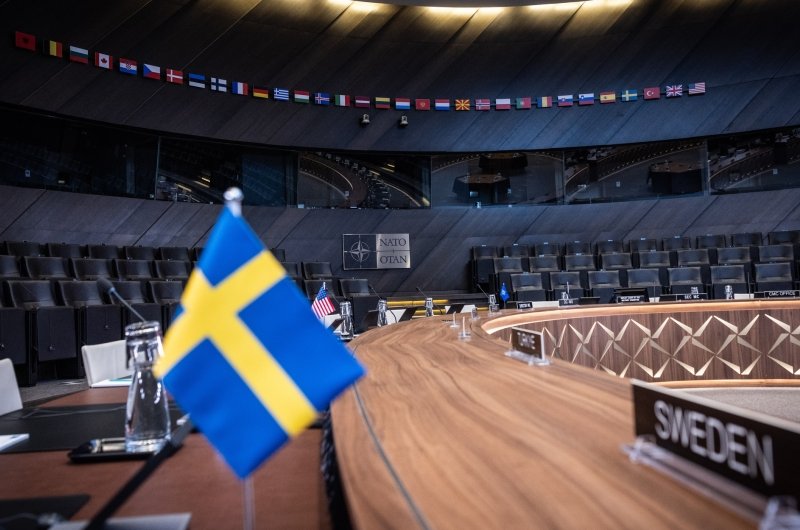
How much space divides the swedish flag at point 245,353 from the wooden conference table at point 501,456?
107mm

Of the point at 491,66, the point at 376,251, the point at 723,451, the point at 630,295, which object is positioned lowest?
the point at 630,295

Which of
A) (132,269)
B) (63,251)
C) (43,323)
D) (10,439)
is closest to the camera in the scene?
(10,439)

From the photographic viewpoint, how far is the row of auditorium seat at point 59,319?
455cm

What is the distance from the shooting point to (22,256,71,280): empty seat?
5.33 metres

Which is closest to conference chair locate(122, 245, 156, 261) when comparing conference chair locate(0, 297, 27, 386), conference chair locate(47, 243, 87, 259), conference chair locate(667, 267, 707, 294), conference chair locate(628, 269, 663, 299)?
conference chair locate(47, 243, 87, 259)

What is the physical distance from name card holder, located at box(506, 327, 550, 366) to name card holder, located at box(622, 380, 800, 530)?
0.71 m

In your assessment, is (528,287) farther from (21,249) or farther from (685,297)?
(21,249)

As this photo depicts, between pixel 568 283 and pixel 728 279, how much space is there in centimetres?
186

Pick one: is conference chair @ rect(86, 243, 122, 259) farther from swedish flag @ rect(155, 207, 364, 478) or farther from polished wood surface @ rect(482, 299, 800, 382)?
swedish flag @ rect(155, 207, 364, 478)

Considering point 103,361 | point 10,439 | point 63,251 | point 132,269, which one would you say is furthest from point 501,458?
point 63,251

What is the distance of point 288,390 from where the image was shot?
1.83 ft

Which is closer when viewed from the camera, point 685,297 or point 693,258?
point 685,297

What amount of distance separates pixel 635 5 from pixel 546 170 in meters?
3.21

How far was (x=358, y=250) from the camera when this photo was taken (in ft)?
29.2
